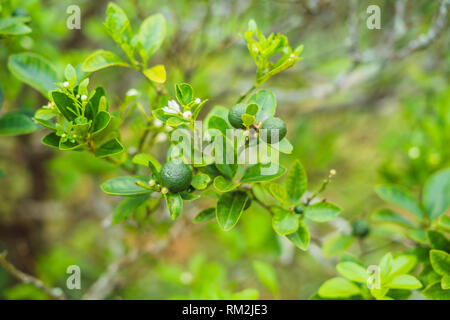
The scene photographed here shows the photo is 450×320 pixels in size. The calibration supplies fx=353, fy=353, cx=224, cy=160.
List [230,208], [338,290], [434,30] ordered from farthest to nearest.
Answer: [434,30] → [338,290] → [230,208]

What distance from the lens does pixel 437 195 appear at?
1354mm

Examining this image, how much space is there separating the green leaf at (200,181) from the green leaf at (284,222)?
0.77 ft

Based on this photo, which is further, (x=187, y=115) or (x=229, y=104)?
(x=229, y=104)

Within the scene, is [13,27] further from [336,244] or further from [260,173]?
[336,244]

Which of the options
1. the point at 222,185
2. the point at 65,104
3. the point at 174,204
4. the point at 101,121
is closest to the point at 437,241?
the point at 222,185

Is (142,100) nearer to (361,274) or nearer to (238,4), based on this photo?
(238,4)

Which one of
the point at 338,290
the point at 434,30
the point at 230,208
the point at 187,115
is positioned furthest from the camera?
the point at 434,30

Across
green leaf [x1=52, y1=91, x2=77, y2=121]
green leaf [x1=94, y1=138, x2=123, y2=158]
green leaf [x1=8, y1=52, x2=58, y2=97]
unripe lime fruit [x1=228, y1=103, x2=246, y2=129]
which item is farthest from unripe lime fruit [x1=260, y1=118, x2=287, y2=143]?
green leaf [x1=8, y1=52, x2=58, y2=97]

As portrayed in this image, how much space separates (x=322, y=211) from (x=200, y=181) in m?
0.39

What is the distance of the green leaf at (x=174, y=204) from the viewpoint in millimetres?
915

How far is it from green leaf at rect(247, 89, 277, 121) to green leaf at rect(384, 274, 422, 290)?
605 mm

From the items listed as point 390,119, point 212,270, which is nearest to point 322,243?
point 212,270

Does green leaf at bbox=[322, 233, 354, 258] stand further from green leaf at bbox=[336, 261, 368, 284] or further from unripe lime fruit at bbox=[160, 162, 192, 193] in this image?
unripe lime fruit at bbox=[160, 162, 192, 193]

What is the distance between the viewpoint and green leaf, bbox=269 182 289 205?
3.43ft
